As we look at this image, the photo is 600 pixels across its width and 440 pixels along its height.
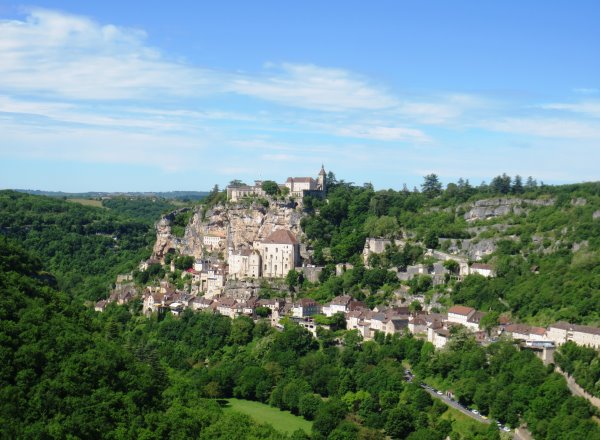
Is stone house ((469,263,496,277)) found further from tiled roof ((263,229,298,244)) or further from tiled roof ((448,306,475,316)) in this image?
tiled roof ((263,229,298,244))

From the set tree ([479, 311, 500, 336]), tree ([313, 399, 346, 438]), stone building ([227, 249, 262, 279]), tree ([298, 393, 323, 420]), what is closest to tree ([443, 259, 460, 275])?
tree ([479, 311, 500, 336])

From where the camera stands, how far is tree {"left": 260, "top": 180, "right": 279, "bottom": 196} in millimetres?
71062

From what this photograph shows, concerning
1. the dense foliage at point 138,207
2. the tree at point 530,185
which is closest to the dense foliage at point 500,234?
the tree at point 530,185

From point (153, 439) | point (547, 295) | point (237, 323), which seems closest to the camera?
point (153, 439)

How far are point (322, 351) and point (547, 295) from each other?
14459 mm

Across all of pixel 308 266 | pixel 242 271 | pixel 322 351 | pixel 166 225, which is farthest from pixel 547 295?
pixel 166 225

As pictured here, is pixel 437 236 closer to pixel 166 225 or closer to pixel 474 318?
pixel 474 318

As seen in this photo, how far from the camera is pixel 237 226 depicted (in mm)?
68500

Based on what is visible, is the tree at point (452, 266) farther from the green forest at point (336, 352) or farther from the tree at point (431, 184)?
the tree at point (431, 184)

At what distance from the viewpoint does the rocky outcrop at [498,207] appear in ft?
212

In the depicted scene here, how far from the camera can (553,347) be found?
42.1 meters

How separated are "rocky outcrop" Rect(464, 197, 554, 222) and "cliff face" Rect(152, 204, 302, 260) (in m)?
15.0

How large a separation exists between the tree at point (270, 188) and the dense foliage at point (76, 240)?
14.8m

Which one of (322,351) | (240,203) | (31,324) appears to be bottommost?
(322,351)
